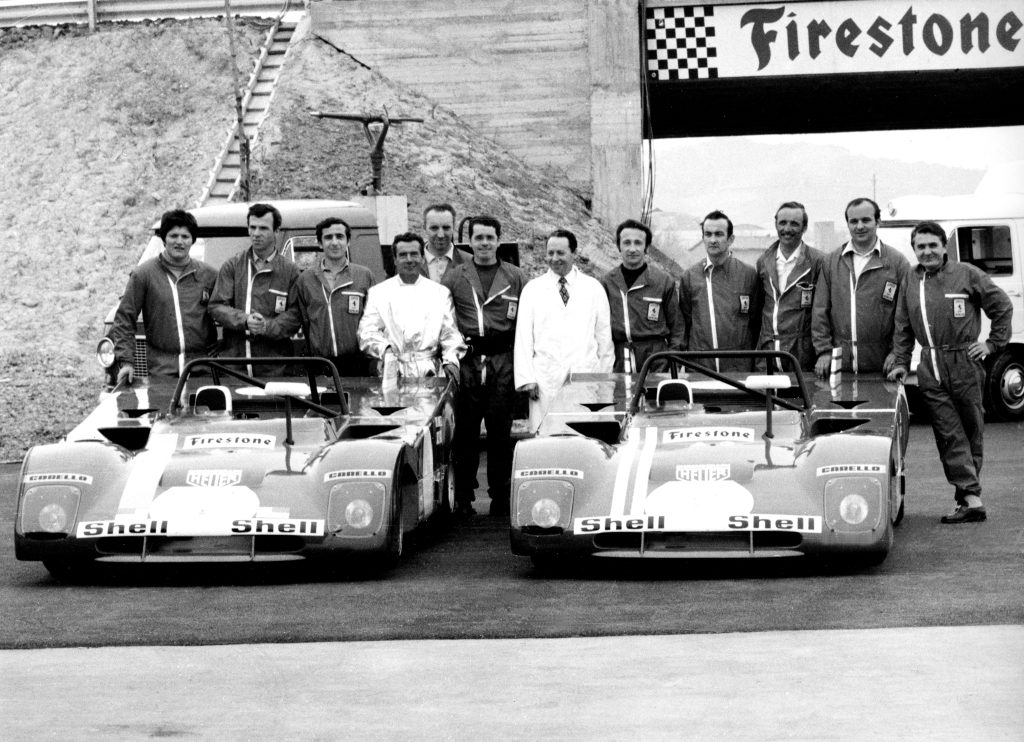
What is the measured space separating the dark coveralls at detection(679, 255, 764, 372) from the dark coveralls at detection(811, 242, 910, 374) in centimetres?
56

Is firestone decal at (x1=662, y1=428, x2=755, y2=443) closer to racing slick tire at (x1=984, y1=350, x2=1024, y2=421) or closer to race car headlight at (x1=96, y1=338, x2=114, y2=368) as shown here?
race car headlight at (x1=96, y1=338, x2=114, y2=368)

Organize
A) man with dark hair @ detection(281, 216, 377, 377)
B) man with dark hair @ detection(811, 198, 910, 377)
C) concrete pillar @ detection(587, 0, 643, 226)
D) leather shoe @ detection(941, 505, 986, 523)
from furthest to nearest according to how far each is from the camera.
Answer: concrete pillar @ detection(587, 0, 643, 226)
man with dark hair @ detection(281, 216, 377, 377)
man with dark hair @ detection(811, 198, 910, 377)
leather shoe @ detection(941, 505, 986, 523)

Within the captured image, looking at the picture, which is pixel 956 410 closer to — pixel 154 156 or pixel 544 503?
pixel 544 503

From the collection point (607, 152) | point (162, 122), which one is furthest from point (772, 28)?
point (162, 122)

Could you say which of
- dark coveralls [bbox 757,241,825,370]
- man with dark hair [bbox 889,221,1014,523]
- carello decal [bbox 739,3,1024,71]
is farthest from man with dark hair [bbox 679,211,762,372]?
carello decal [bbox 739,3,1024,71]

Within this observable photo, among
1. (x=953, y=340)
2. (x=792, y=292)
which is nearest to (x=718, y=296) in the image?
(x=792, y=292)

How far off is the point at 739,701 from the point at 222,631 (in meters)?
2.28

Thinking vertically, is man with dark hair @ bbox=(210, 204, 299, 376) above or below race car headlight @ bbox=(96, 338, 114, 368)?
above

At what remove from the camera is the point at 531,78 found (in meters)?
26.5

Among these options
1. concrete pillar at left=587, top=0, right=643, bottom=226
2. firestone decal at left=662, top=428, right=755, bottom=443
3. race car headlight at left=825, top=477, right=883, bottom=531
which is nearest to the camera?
race car headlight at left=825, top=477, right=883, bottom=531

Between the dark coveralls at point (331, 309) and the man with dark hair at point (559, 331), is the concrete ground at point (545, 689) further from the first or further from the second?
the dark coveralls at point (331, 309)

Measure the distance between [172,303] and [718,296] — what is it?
130 inches

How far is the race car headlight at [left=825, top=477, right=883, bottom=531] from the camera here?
7.64m

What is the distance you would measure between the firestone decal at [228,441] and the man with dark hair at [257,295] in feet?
5.57
